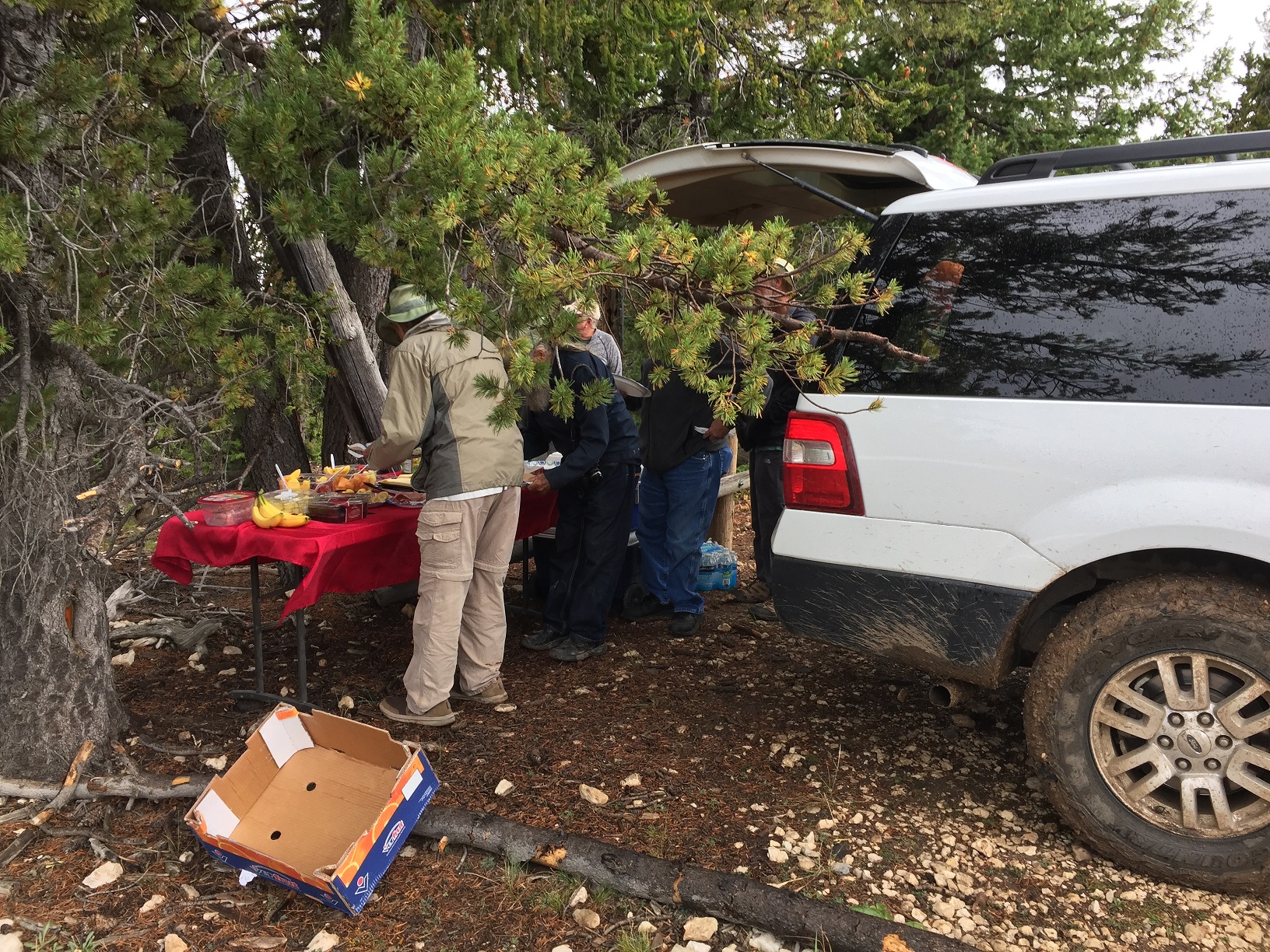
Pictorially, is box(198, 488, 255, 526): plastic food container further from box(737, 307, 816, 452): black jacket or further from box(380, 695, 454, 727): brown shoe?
box(737, 307, 816, 452): black jacket

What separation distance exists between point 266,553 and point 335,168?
1.62 meters

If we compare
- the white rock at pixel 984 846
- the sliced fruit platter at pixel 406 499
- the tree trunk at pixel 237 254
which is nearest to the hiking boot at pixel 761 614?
the sliced fruit platter at pixel 406 499

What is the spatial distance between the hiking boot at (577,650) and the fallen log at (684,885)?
171cm

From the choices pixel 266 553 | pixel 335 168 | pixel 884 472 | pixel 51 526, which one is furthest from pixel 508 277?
pixel 51 526

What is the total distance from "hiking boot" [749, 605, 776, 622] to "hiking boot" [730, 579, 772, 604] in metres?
0.33

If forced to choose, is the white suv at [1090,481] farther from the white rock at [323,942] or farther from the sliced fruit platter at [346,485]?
the sliced fruit platter at [346,485]

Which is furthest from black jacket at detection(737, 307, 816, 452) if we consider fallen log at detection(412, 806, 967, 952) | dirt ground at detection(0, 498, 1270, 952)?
fallen log at detection(412, 806, 967, 952)

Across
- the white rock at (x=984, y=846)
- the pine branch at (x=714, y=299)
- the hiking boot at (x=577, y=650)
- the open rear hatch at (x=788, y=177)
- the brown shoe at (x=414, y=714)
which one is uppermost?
the open rear hatch at (x=788, y=177)

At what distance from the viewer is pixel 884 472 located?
307 cm

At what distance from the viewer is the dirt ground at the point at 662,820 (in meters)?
2.69

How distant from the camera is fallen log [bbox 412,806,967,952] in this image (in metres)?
2.49

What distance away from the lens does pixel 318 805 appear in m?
3.20

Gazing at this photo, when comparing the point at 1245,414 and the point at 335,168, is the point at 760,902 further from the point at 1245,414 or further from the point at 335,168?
the point at 335,168

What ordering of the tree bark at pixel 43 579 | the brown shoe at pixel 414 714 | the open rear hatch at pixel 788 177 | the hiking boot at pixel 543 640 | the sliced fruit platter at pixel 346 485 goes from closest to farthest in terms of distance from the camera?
the tree bark at pixel 43 579
the open rear hatch at pixel 788 177
the brown shoe at pixel 414 714
the sliced fruit platter at pixel 346 485
the hiking boot at pixel 543 640
